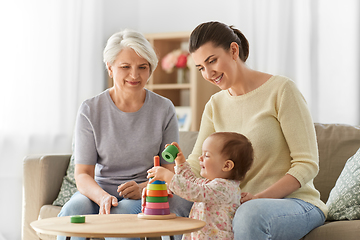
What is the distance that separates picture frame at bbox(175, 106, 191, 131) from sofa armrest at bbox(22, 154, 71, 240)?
4.38 ft

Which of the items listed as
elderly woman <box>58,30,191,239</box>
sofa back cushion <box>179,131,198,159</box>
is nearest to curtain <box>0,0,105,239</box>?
sofa back cushion <box>179,131,198,159</box>

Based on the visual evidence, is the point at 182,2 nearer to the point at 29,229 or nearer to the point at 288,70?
the point at 288,70

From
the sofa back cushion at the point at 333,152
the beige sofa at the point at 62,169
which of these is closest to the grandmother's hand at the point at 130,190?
the beige sofa at the point at 62,169

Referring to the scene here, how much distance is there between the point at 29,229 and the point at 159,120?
3.49 feet

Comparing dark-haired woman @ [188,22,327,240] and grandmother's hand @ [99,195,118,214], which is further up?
dark-haired woman @ [188,22,327,240]

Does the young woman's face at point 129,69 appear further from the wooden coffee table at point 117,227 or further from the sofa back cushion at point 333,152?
the sofa back cushion at point 333,152

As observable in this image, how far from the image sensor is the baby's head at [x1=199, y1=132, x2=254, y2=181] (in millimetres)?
1484

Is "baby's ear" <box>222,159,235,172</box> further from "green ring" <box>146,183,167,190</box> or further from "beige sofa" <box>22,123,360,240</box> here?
"beige sofa" <box>22,123,360,240</box>

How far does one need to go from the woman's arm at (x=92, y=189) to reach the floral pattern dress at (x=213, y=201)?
13.5 inches

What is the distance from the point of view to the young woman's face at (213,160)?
1.49 meters

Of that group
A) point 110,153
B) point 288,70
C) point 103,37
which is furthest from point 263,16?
point 110,153

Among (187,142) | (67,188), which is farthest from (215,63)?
(67,188)

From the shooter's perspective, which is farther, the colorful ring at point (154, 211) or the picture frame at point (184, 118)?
the picture frame at point (184, 118)

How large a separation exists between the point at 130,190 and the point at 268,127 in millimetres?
584
